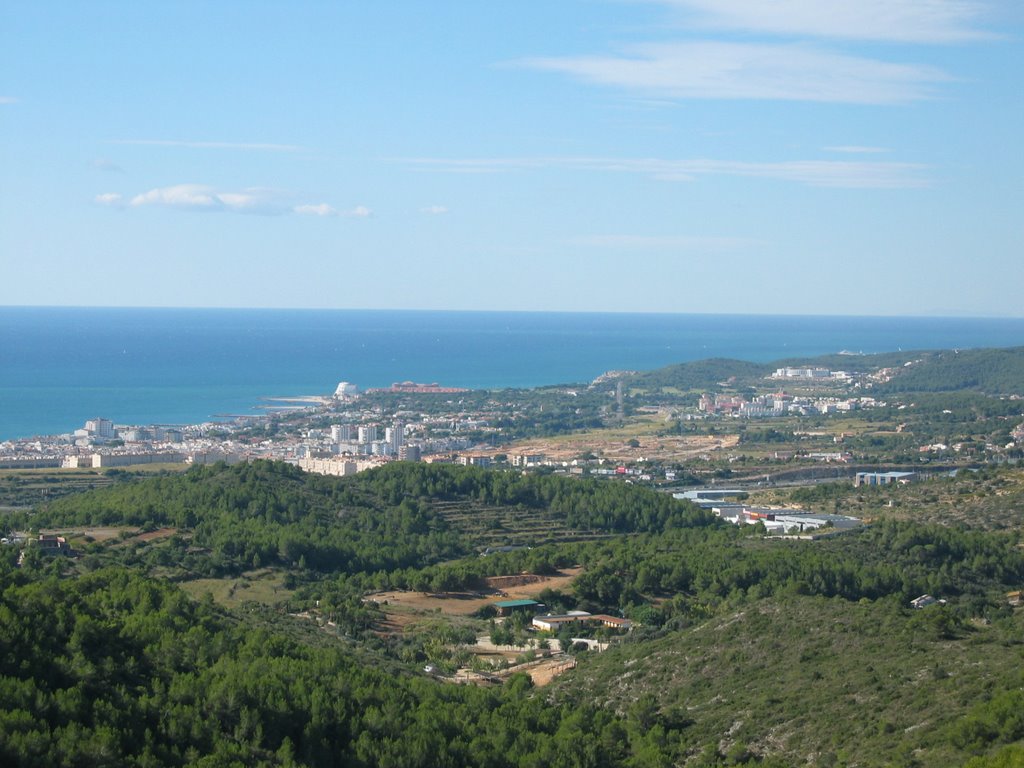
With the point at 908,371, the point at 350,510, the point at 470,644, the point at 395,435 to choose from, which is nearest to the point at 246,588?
the point at 470,644

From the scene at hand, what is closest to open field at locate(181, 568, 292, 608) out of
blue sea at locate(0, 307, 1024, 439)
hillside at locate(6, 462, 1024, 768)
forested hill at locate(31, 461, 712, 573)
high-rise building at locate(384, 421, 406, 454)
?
hillside at locate(6, 462, 1024, 768)

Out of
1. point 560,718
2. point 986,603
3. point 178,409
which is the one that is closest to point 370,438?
point 178,409

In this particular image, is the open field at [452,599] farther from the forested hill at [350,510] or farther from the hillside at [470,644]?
the forested hill at [350,510]

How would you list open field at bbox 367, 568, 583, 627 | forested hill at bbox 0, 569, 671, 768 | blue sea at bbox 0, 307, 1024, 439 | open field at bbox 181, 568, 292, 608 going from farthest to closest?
blue sea at bbox 0, 307, 1024, 439 < open field at bbox 181, 568, 292, 608 < open field at bbox 367, 568, 583, 627 < forested hill at bbox 0, 569, 671, 768

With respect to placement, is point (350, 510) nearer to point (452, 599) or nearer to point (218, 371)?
point (452, 599)

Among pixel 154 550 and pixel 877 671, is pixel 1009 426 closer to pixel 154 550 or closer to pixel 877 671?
pixel 154 550

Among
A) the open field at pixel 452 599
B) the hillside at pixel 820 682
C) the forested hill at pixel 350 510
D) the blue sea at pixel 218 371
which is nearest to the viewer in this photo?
the hillside at pixel 820 682

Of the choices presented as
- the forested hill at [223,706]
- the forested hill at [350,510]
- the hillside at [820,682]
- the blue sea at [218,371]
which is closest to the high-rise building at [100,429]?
the blue sea at [218,371]

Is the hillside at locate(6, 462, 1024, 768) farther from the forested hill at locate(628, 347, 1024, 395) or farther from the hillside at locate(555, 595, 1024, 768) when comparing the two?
the forested hill at locate(628, 347, 1024, 395)
